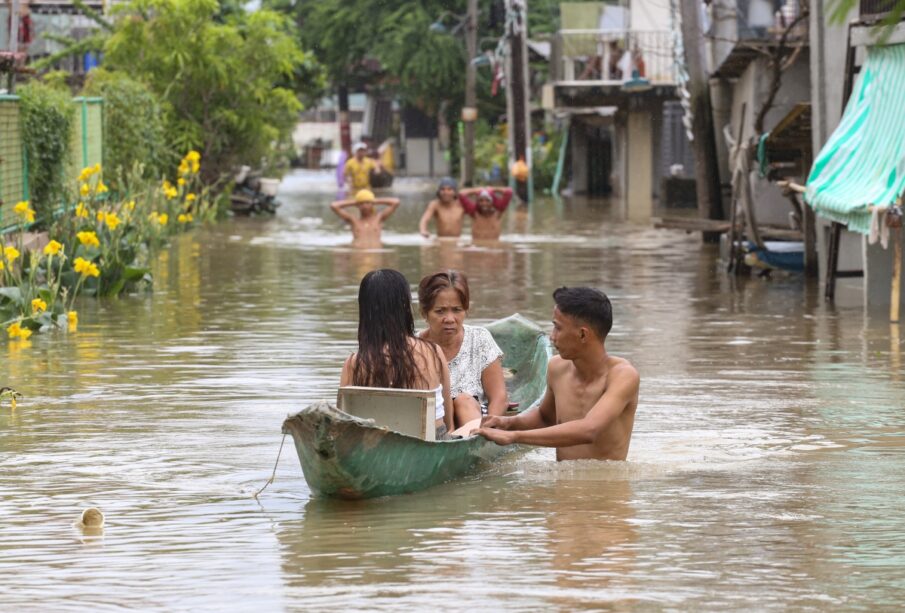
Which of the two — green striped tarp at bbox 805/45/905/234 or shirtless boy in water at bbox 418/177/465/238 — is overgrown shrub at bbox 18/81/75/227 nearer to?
shirtless boy in water at bbox 418/177/465/238

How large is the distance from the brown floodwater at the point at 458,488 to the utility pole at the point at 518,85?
93.9ft

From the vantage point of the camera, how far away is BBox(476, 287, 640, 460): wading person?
810cm

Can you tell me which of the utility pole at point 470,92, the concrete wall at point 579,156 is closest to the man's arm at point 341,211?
the concrete wall at point 579,156

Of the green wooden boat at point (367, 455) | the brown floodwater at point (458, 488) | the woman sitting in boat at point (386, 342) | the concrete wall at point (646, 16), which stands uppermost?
the concrete wall at point (646, 16)

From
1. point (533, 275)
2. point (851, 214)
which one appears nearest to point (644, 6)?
point (533, 275)

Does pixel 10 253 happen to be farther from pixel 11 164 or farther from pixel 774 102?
pixel 774 102

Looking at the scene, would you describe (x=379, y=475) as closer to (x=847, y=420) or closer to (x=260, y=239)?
(x=847, y=420)

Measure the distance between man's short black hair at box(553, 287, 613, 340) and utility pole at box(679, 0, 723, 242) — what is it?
768 inches

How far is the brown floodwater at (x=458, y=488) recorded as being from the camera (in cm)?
646

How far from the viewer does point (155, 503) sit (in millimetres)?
8000

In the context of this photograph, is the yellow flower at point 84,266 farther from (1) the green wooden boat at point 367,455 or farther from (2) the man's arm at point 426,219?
(2) the man's arm at point 426,219

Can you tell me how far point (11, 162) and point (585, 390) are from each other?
36.4ft

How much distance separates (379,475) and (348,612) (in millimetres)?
1586

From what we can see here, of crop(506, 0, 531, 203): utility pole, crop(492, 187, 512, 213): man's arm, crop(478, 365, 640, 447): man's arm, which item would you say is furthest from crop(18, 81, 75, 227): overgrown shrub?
crop(506, 0, 531, 203): utility pole
